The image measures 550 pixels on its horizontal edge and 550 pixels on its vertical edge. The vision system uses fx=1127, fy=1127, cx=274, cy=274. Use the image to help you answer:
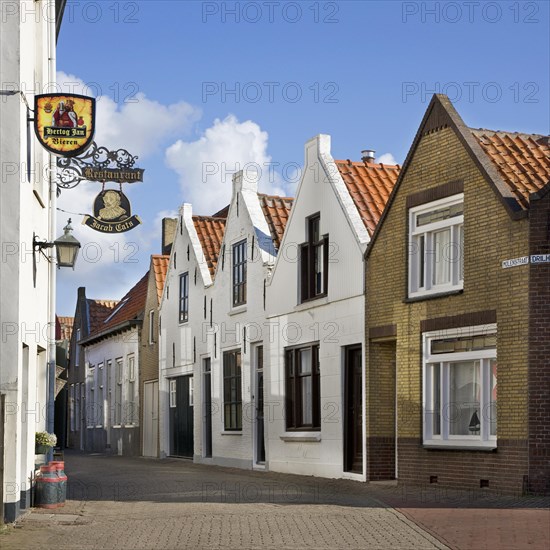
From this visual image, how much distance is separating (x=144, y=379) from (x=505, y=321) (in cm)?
2006

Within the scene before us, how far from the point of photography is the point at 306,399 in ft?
74.6

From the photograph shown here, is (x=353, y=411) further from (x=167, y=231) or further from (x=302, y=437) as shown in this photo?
(x=167, y=231)

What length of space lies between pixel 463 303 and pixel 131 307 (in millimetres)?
22852

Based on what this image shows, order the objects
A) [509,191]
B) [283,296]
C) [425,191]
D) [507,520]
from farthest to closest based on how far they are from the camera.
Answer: [283,296] < [425,191] < [509,191] < [507,520]

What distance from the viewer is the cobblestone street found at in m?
11.6

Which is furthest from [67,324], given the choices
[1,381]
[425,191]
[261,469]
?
[1,381]

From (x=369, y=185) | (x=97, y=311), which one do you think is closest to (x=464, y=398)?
(x=369, y=185)

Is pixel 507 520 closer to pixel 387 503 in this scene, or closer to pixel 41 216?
pixel 387 503

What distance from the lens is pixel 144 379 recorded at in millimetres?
34781

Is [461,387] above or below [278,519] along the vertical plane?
above

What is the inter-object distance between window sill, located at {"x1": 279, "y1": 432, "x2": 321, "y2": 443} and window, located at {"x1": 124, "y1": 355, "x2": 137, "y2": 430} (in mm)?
13343

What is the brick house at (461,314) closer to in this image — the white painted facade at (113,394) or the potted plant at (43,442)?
the potted plant at (43,442)

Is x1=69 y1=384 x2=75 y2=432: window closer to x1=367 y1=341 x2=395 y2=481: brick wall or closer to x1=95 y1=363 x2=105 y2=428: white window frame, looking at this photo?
x1=95 y1=363 x2=105 y2=428: white window frame

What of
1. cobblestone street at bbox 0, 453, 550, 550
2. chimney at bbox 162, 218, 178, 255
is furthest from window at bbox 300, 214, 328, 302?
chimney at bbox 162, 218, 178, 255
